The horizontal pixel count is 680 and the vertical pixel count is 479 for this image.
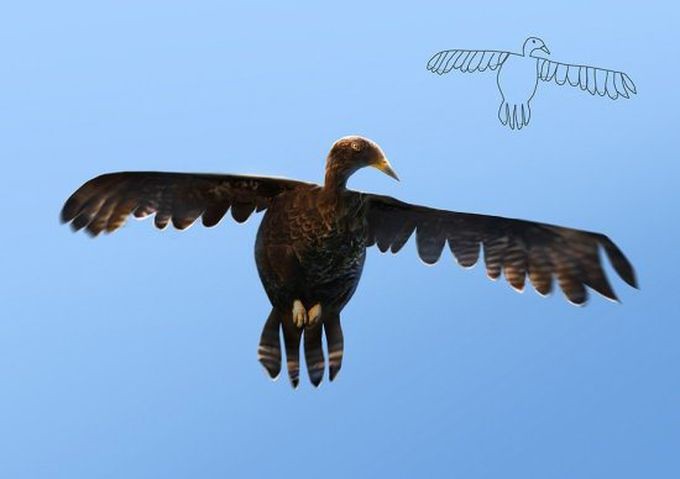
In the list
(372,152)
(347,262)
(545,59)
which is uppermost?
(545,59)

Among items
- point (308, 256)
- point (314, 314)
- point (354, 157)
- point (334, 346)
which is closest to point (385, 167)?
point (354, 157)

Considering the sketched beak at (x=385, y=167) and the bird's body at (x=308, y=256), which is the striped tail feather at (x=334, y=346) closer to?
the bird's body at (x=308, y=256)

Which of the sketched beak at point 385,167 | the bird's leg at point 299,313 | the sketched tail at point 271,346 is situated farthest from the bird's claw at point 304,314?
the sketched beak at point 385,167

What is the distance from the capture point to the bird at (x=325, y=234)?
17.3 feet

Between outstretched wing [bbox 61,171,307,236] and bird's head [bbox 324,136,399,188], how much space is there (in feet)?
0.72

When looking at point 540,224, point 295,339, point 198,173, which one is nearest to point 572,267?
point 540,224

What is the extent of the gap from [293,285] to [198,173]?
1.82 feet

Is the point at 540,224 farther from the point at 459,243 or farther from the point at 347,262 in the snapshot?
the point at 347,262

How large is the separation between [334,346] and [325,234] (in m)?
0.52

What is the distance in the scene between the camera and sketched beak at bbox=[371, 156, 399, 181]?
5.19m

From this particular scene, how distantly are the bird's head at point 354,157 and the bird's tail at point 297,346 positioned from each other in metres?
0.61

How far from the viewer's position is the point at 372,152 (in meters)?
5.19

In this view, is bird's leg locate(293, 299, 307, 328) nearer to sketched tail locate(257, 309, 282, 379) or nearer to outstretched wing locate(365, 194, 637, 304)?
sketched tail locate(257, 309, 282, 379)

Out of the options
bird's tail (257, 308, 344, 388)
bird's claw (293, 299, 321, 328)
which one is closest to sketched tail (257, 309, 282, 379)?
Result: bird's tail (257, 308, 344, 388)
